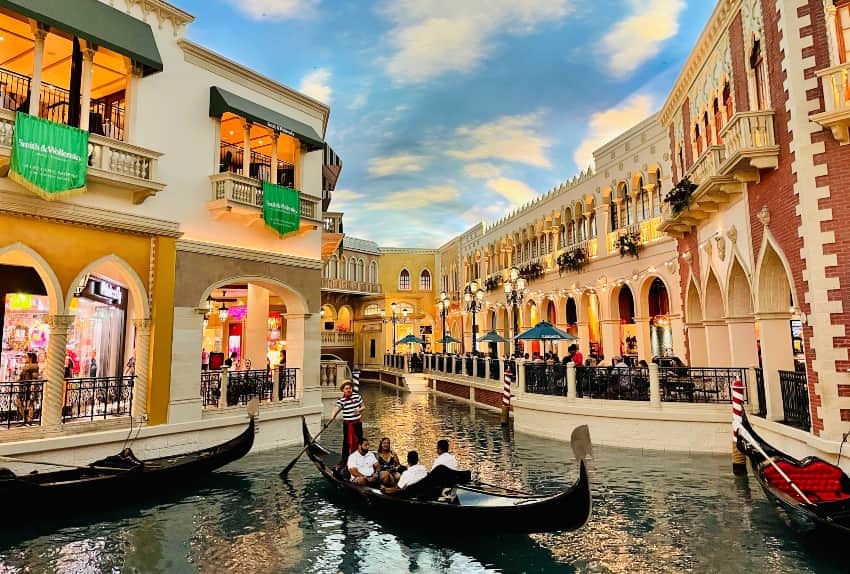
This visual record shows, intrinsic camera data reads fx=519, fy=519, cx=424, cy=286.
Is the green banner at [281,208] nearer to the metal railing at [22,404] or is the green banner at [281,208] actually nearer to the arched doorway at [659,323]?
the metal railing at [22,404]

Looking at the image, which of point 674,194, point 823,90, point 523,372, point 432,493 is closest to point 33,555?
point 432,493

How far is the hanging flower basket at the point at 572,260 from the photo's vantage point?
16066mm

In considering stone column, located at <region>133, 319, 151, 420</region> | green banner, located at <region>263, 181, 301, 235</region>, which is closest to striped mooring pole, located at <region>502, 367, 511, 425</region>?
green banner, located at <region>263, 181, 301, 235</region>

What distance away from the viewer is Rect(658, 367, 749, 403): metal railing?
28.7 feet

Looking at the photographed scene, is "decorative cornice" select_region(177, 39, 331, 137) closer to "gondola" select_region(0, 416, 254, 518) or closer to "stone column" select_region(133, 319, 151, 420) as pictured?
"stone column" select_region(133, 319, 151, 420)

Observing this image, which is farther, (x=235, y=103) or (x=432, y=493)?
(x=235, y=103)

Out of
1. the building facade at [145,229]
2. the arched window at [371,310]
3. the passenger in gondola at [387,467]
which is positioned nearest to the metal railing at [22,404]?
the building facade at [145,229]

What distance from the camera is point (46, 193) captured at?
6.42 meters

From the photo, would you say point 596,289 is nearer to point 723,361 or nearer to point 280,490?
point 723,361

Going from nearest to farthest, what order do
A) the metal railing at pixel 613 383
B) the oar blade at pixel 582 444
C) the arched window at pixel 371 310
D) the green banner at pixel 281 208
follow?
the oar blade at pixel 582 444 < the green banner at pixel 281 208 < the metal railing at pixel 613 383 < the arched window at pixel 371 310

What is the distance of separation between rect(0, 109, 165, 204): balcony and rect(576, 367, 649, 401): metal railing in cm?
813

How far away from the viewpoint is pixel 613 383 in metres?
9.75

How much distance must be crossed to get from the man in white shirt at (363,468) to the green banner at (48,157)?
5.00 m

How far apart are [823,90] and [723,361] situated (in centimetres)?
563
